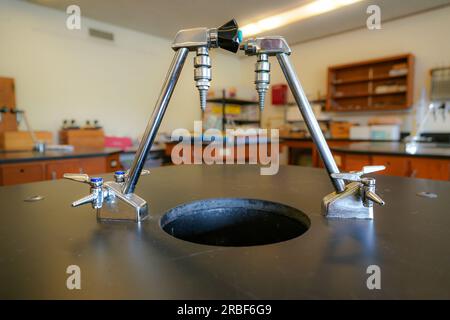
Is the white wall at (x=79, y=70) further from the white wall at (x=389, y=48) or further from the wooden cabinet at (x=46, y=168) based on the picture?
the white wall at (x=389, y=48)

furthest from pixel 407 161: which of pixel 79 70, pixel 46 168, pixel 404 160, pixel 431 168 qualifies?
pixel 79 70

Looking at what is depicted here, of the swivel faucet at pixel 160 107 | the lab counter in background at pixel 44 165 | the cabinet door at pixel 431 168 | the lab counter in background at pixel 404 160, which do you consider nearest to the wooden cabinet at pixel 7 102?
the lab counter in background at pixel 44 165

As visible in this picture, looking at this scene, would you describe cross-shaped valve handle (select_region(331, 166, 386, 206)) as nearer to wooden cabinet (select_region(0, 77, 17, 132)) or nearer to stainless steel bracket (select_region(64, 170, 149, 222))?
stainless steel bracket (select_region(64, 170, 149, 222))

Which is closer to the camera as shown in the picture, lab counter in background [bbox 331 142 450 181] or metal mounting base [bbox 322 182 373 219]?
metal mounting base [bbox 322 182 373 219]

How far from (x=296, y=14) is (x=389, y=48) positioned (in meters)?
1.74

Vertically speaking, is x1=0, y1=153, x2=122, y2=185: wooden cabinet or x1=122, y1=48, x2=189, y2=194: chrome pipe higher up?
x1=122, y1=48, x2=189, y2=194: chrome pipe

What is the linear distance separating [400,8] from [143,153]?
16.3 ft

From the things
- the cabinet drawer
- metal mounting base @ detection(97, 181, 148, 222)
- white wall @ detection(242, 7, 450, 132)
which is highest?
white wall @ detection(242, 7, 450, 132)

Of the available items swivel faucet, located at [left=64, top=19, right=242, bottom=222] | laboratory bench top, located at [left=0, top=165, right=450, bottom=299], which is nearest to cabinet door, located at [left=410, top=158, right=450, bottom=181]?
laboratory bench top, located at [left=0, top=165, right=450, bottom=299]

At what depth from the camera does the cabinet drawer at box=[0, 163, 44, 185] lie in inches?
86.7

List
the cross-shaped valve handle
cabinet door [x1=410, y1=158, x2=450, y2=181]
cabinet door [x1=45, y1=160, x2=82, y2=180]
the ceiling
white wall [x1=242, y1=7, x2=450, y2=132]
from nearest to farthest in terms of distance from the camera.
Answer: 1. the cross-shaped valve handle
2. cabinet door [x1=410, y1=158, x2=450, y2=181]
3. cabinet door [x1=45, y1=160, x2=82, y2=180]
4. the ceiling
5. white wall [x1=242, y1=7, x2=450, y2=132]

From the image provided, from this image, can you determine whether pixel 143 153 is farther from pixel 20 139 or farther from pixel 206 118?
pixel 206 118

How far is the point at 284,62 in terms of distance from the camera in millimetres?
Result: 694

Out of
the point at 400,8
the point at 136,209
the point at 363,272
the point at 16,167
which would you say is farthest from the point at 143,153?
the point at 400,8
